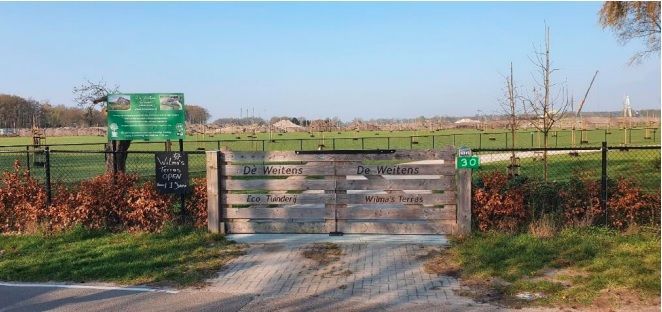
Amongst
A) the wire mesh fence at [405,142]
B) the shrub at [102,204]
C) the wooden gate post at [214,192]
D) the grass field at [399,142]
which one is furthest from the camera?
the grass field at [399,142]

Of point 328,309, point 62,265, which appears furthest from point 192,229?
point 328,309

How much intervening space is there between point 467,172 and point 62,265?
19.3 feet

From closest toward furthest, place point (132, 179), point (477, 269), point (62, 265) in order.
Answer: point (477, 269) → point (62, 265) → point (132, 179)

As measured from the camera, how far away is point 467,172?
861 cm

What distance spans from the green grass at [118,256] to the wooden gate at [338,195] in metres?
0.76

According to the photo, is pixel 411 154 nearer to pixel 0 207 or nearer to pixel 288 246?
pixel 288 246

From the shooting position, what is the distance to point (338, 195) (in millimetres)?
8852

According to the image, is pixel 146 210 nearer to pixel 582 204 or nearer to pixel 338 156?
pixel 338 156

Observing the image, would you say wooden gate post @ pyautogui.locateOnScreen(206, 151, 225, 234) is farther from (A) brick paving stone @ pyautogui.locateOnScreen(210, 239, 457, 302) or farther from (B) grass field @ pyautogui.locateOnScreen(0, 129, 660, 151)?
(B) grass field @ pyautogui.locateOnScreen(0, 129, 660, 151)

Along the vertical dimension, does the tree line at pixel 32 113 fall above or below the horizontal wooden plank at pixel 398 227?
above

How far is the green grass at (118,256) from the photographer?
22.4 ft

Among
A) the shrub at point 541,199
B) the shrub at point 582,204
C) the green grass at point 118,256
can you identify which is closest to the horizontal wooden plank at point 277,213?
the green grass at point 118,256

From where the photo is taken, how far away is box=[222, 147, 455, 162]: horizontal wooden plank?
866cm

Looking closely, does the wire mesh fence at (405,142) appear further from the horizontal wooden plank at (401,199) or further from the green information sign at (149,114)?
the horizontal wooden plank at (401,199)
